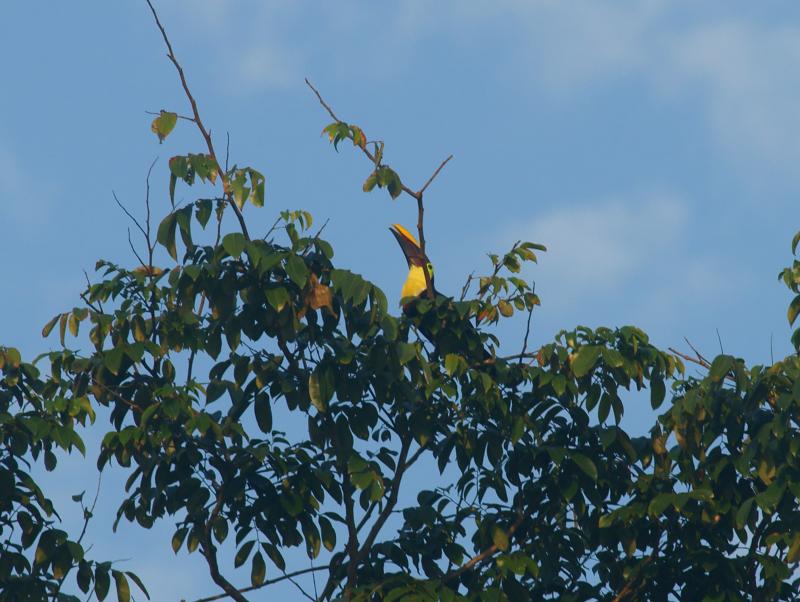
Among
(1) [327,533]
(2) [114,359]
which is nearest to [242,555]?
(1) [327,533]

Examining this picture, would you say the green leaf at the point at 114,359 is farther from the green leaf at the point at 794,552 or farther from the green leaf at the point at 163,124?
the green leaf at the point at 794,552

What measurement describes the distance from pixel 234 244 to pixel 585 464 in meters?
1.66

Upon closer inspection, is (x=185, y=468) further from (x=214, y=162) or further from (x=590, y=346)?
(x=590, y=346)

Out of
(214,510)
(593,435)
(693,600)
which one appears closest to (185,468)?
(214,510)

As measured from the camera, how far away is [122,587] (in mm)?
4805

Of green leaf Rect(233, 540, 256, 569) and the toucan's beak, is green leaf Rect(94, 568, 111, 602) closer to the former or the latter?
green leaf Rect(233, 540, 256, 569)

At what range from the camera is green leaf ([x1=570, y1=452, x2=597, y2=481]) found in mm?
5016

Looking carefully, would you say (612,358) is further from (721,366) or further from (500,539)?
(500,539)

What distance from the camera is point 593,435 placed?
17.6ft

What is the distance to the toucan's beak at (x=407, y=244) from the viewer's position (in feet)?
27.5

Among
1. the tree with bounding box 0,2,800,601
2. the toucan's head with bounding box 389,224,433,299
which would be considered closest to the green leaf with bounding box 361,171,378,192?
the tree with bounding box 0,2,800,601

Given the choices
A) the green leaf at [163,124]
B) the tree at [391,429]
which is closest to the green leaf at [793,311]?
the tree at [391,429]

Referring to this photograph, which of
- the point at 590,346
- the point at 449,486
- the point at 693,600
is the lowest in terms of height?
the point at 693,600

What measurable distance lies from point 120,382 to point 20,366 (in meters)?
0.42
